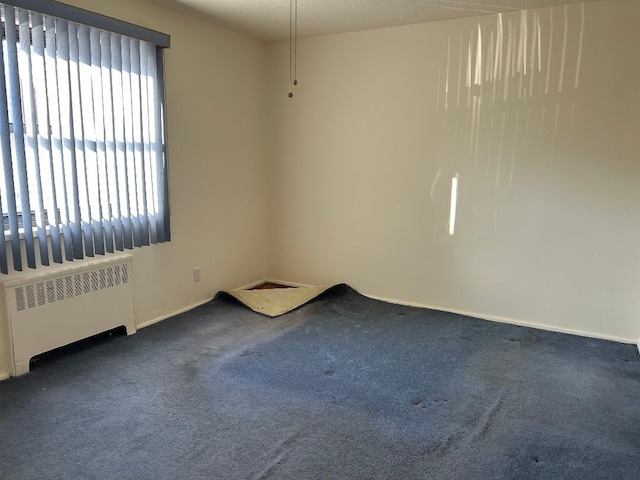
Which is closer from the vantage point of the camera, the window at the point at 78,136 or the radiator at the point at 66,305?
the window at the point at 78,136

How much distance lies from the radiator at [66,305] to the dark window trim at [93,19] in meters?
1.48

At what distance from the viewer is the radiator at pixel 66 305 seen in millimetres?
2744

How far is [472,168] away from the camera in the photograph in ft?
12.4

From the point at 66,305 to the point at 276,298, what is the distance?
1734 mm

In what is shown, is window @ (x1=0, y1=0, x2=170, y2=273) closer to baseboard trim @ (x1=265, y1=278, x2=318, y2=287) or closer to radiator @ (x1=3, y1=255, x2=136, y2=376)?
radiator @ (x1=3, y1=255, x2=136, y2=376)

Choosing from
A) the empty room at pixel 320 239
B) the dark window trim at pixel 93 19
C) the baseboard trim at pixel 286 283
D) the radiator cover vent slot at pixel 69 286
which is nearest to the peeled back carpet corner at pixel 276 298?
the empty room at pixel 320 239

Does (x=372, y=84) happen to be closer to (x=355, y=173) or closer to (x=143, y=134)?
(x=355, y=173)

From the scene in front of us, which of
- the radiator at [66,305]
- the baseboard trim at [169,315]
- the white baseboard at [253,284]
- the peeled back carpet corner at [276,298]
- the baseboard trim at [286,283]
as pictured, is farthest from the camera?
the baseboard trim at [286,283]

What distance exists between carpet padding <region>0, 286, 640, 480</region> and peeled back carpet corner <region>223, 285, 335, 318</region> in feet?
1.12

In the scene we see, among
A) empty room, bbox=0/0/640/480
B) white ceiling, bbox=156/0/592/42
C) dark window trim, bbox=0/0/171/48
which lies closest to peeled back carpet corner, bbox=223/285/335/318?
empty room, bbox=0/0/640/480

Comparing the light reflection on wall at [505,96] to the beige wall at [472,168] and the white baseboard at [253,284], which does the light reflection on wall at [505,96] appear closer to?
the beige wall at [472,168]

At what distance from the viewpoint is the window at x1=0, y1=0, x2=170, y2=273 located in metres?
2.64

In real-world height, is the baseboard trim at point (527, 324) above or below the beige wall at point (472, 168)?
below

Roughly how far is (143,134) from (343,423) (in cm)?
238
